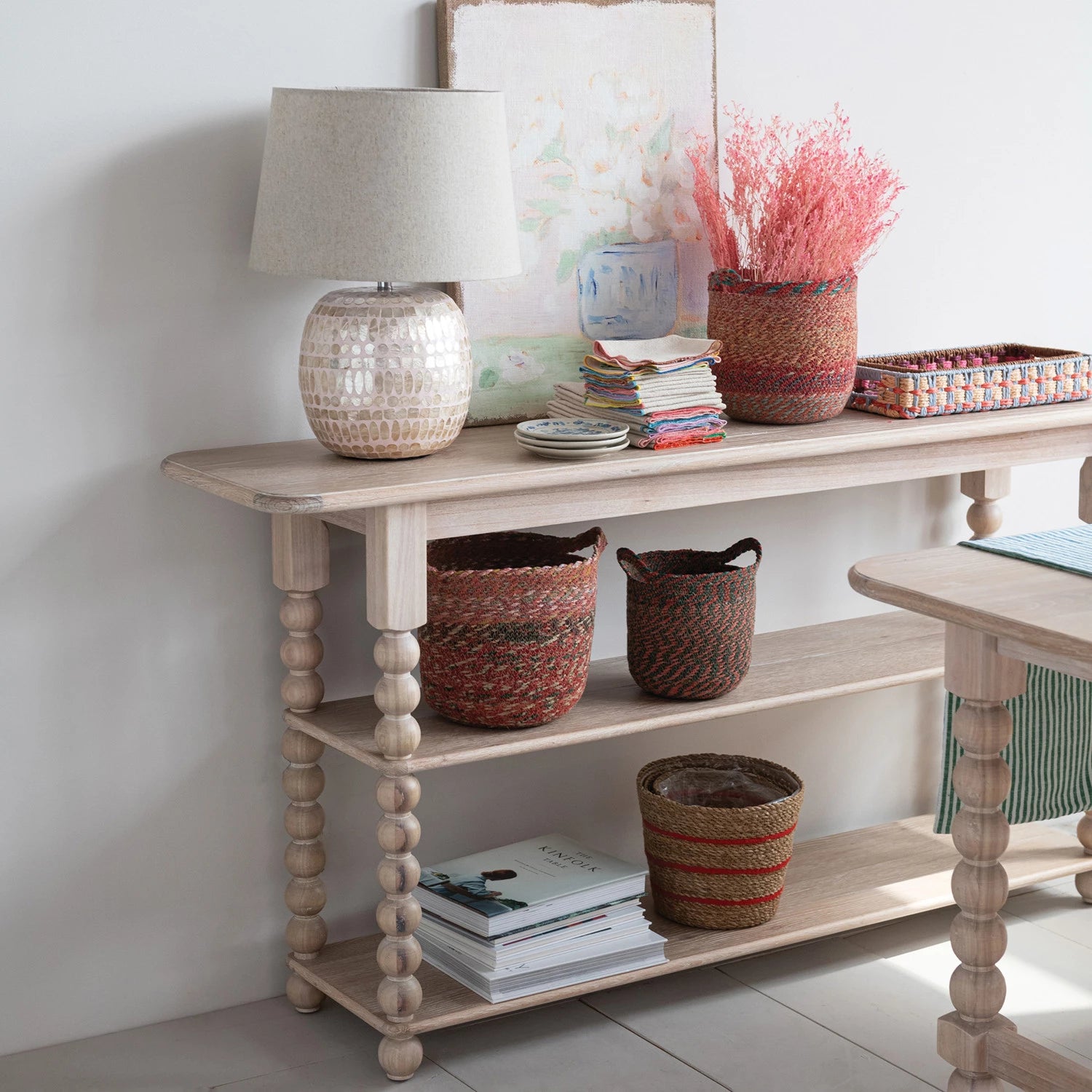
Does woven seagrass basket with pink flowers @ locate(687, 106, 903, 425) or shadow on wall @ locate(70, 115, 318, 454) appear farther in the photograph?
woven seagrass basket with pink flowers @ locate(687, 106, 903, 425)

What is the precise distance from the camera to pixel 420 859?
2801 millimetres

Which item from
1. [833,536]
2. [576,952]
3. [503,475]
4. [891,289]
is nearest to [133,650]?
[503,475]

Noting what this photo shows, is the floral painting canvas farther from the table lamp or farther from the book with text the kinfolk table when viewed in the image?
the book with text the kinfolk table

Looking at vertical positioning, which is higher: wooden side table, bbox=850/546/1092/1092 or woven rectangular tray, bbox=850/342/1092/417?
woven rectangular tray, bbox=850/342/1092/417

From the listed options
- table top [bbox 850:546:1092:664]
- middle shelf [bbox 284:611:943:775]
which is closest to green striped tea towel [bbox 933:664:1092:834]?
middle shelf [bbox 284:611:943:775]

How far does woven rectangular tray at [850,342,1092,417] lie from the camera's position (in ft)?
8.82

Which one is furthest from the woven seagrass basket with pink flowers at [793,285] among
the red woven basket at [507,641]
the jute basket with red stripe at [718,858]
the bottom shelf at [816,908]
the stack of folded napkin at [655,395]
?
the bottom shelf at [816,908]

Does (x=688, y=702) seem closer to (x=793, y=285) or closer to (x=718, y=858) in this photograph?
(x=718, y=858)

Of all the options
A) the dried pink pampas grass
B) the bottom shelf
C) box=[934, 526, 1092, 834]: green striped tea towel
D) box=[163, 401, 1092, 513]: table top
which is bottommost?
the bottom shelf

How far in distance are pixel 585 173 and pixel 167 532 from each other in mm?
952

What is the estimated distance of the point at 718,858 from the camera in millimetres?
2629

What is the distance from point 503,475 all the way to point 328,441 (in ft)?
0.95

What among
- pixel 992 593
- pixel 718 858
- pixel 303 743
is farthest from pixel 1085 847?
pixel 303 743

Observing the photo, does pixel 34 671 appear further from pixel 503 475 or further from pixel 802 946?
pixel 802 946
